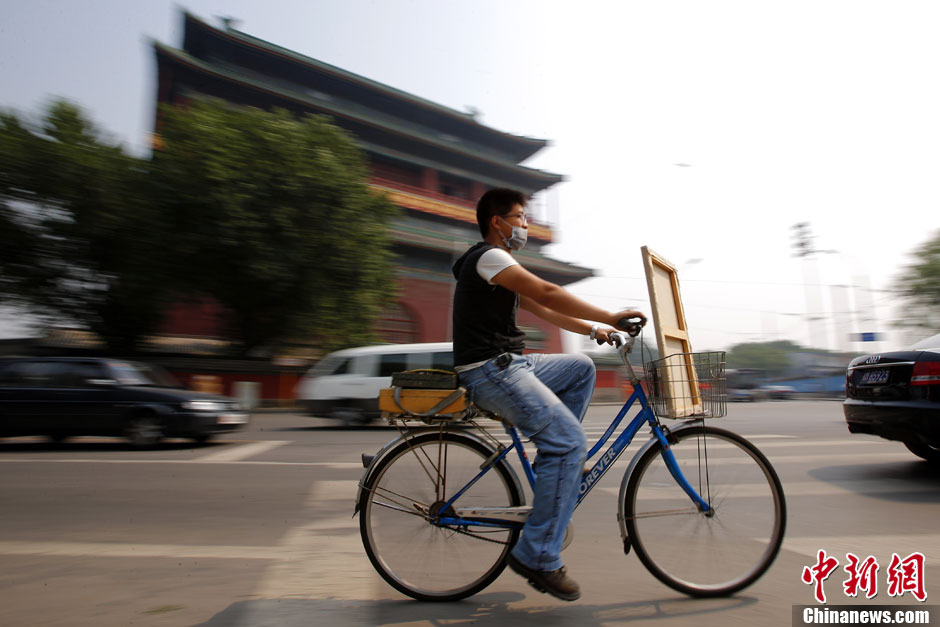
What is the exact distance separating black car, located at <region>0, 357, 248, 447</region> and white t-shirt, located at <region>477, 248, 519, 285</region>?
8.02 metres

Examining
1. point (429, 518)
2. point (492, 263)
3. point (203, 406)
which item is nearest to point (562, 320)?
point (492, 263)

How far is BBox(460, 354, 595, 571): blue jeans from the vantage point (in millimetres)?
2826

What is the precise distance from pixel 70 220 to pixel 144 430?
13.1 metres

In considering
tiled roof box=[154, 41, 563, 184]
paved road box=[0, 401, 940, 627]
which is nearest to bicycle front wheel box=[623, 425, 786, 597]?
paved road box=[0, 401, 940, 627]

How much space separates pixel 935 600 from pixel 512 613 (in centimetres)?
185

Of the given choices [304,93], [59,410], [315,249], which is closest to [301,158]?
[315,249]

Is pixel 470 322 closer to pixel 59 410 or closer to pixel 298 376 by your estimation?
pixel 59 410

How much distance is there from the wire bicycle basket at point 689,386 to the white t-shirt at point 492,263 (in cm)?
82

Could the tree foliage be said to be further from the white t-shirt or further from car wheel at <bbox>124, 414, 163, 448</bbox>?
the white t-shirt

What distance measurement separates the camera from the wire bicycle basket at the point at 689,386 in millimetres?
2965

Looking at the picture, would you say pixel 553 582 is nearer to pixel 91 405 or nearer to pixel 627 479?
pixel 627 479

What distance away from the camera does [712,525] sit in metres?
3.01

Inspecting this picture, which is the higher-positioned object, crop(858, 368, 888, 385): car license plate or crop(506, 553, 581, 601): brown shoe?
crop(858, 368, 888, 385): car license plate

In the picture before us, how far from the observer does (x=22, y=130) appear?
62.7 feet
